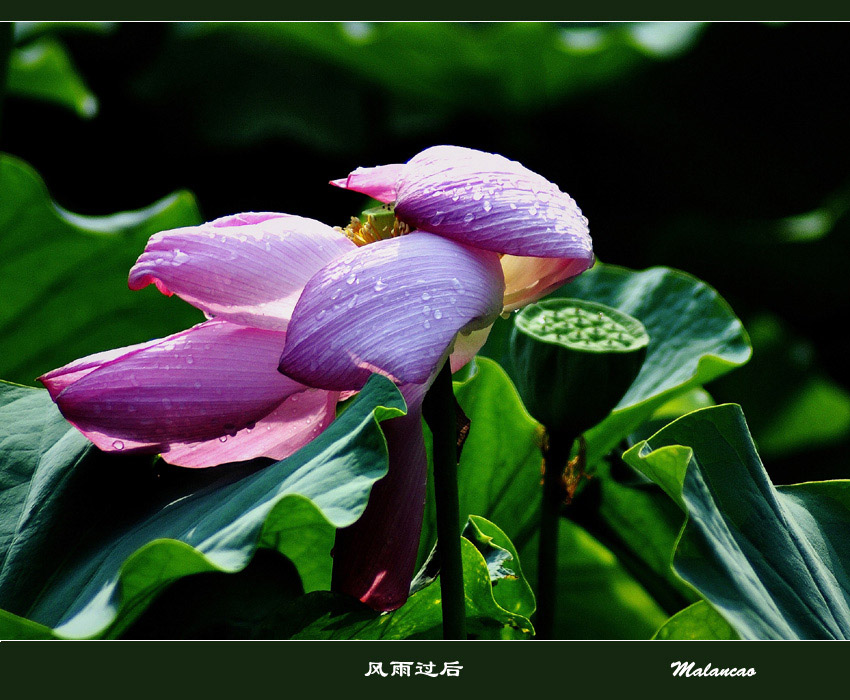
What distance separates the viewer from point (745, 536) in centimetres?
40

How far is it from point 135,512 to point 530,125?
1260 millimetres

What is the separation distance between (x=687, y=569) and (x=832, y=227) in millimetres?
1013

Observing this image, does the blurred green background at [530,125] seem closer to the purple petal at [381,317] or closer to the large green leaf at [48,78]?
the large green leaf at [48,78]

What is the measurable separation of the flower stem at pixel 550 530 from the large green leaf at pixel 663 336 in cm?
11

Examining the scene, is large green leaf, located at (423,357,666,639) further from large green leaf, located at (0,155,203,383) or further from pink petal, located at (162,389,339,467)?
large green leaf, located at (0,155,203,383)

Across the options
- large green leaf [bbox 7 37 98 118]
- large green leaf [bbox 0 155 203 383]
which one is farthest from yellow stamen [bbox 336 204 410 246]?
large green leaf [bbox 7 37 98 118]

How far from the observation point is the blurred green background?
52.0 inches

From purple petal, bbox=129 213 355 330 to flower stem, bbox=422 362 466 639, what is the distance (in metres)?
0.07

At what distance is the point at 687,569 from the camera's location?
342 mm

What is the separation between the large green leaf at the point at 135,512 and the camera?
1.03 ft

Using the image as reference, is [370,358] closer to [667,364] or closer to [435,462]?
[435,462]

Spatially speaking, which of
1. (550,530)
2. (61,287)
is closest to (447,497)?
(550,530)

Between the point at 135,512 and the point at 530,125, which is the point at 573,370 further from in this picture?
the point at 530,125

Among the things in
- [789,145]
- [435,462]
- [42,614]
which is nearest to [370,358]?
[435,462]
